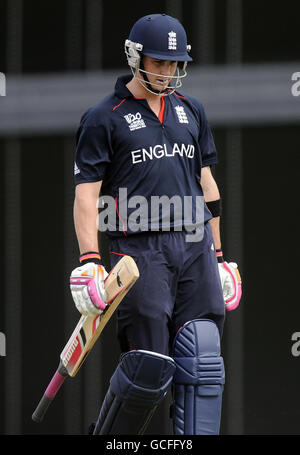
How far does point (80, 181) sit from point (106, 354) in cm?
137

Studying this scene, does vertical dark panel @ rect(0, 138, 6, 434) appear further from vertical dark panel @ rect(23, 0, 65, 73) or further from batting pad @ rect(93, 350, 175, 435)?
batting pad @ rect(93, 350, 175, 435)

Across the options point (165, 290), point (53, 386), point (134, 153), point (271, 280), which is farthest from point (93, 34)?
point (53, 386)

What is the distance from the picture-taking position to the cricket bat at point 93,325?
13.0 ft

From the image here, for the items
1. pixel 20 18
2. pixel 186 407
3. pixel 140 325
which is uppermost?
pixel 20 18

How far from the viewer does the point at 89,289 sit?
403 centimetres

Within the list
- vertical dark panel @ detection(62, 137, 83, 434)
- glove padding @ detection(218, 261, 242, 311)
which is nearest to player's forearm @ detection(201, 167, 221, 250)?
glove padding @ detection(218, 261, 242, 311)

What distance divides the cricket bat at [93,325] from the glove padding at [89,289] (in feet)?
0.09

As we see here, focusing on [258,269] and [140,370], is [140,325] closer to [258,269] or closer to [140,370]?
[140,370]

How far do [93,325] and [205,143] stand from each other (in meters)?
0.93

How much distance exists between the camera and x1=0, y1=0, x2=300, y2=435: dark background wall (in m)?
5.14

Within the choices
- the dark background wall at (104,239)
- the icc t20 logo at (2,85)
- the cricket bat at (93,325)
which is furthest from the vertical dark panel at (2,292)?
the cricket bat at (93,325)

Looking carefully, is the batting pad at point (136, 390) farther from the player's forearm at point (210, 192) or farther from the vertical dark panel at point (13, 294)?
the vertical dark panel at point (13, 294)

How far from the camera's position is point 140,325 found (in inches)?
162
